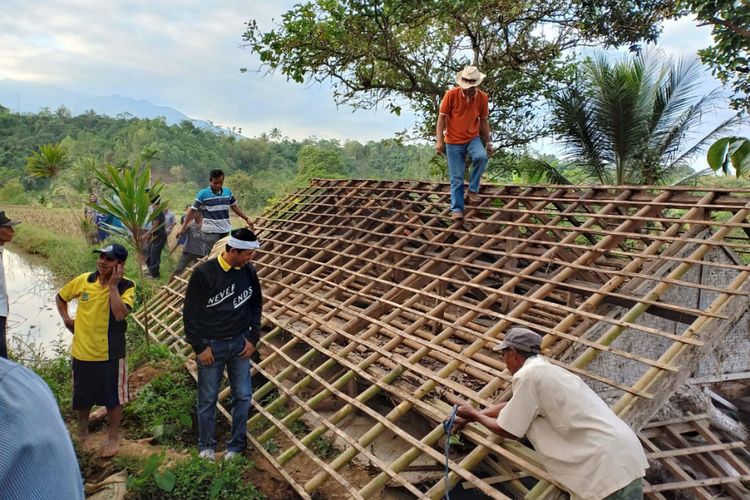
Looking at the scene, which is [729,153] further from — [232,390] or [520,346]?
[232,390]

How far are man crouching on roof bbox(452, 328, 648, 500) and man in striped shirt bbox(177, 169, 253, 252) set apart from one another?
4.63m

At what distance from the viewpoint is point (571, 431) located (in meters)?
2.31

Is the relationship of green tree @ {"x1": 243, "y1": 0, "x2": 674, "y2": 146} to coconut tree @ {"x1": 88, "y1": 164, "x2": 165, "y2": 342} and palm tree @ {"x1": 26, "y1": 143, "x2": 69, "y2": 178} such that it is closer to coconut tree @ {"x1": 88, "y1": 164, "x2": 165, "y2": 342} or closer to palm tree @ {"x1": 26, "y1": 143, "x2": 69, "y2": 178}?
coconut tree @ {"x1": 88, "y1": 164, "x2": 165, "y2": 342}

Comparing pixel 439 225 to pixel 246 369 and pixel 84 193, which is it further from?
pixel 84 193

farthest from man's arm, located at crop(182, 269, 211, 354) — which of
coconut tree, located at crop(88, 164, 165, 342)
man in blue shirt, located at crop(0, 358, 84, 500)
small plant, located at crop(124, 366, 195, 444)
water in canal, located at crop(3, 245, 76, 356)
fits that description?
water in canal, located at crop(3, 245, 76, 356)

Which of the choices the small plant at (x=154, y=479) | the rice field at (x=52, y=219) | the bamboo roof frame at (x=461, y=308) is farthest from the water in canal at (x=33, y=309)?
the small plant at (x=154, y=479)

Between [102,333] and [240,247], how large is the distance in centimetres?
119

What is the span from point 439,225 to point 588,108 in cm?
432

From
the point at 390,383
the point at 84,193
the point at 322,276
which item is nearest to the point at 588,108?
the point at 322,276

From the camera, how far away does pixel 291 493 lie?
3445 mm

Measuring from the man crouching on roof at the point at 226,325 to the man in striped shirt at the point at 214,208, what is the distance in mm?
2943

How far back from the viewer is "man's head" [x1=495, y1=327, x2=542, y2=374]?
2.49 metres

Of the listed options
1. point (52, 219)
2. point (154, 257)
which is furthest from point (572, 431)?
point (52, 219)

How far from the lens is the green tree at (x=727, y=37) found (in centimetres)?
575
